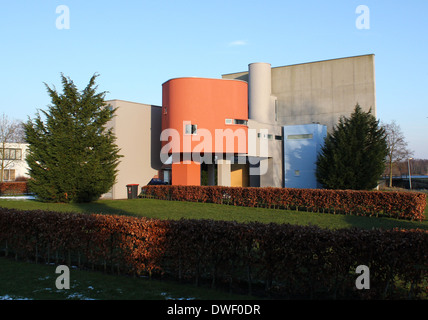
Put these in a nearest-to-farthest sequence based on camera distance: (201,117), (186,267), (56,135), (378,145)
Result: 1. (186,267)
2. (56,135)
3. (378,145)
4. (201,117)

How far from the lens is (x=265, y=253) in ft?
20.8

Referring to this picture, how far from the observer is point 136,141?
98.1ft

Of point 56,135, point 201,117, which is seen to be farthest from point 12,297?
point 201,117

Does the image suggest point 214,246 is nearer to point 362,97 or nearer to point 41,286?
point 41,286

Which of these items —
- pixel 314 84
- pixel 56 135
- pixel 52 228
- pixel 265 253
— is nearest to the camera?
pixel 265 253

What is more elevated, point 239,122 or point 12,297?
point 239,122

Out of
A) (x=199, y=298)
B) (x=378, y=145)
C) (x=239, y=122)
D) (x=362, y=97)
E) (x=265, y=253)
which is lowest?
(x=199, y=298)

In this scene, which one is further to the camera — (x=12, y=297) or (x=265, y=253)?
(x=265, y=253)

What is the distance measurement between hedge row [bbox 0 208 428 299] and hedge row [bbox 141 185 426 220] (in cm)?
1149

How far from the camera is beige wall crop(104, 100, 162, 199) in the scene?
93.8ft

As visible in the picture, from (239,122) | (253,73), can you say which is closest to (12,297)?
(239,122)

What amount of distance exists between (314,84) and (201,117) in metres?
10.9

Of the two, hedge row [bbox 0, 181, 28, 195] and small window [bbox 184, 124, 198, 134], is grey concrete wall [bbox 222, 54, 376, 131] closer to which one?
small window [bbox 184, 124, 198, 134]

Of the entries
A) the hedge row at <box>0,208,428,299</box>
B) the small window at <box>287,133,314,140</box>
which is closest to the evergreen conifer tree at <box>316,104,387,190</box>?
the small window at <box>287,133,314,140</box>
